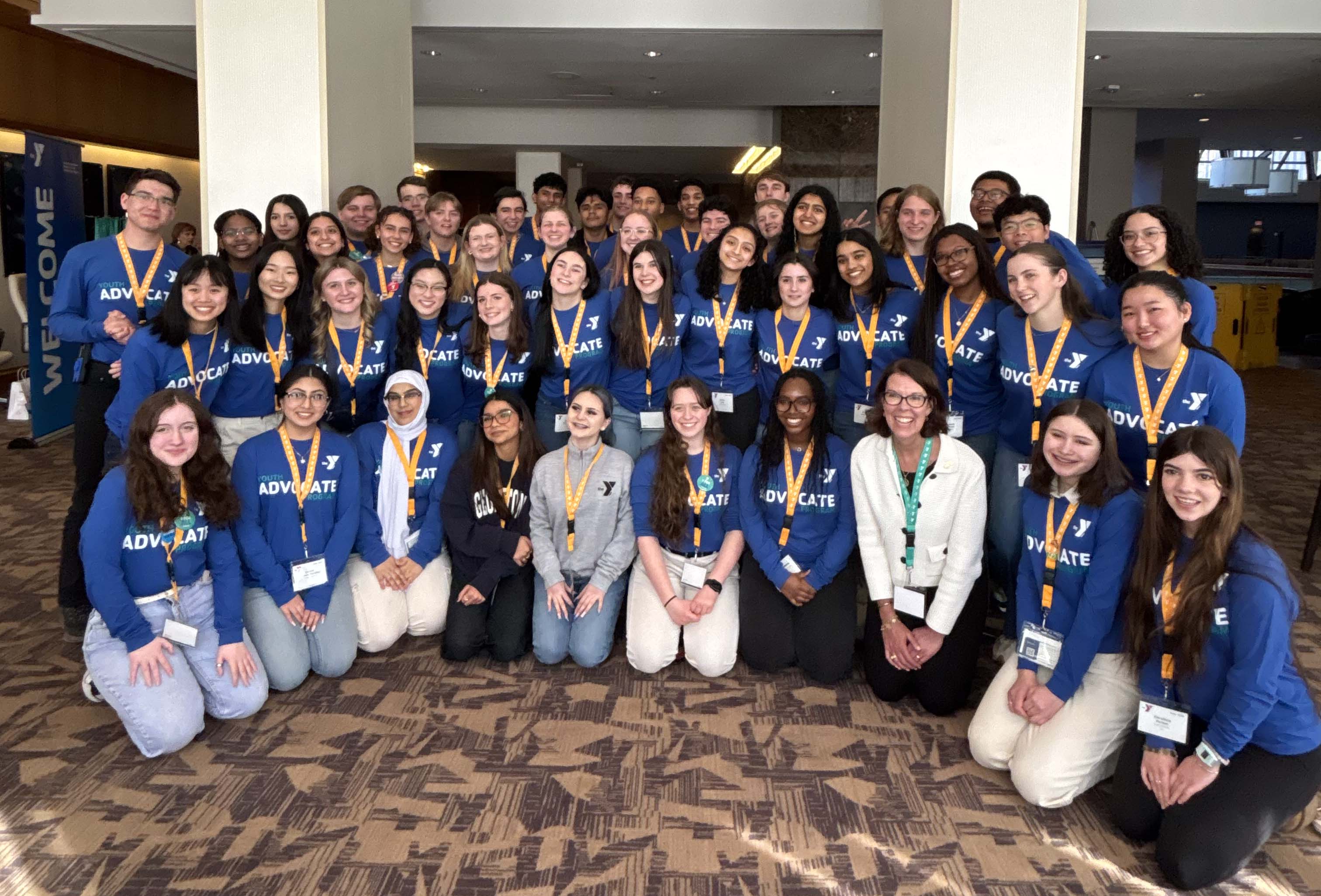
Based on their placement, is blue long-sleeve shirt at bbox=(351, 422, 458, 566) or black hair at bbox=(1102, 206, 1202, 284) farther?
blue long-sleeve shirt at bbox=(351, 422, 458, 566)

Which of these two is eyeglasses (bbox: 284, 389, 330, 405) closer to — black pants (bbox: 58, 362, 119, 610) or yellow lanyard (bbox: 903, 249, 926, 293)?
black pants (bbox: 58, 362, 119, 610)

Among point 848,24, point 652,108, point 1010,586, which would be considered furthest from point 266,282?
point 652,108

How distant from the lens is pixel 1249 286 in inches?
Answer: 540

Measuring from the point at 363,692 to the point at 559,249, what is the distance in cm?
228

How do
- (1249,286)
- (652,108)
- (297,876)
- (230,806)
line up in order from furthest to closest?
1. (1249,286)
2. (652,108)
3. (230,806)
4. (297,876)

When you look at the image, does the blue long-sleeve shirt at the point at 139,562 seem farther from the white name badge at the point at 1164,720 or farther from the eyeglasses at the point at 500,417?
the white name badge at the point at 1164,720

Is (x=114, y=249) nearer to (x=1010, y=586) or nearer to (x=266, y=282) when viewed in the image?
(x=266, y=282)

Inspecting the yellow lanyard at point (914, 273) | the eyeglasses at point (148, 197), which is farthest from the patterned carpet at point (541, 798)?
the eyeglasses at point (148, 197)

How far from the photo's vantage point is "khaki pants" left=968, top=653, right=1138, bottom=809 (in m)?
2.84

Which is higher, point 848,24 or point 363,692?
point 848,24

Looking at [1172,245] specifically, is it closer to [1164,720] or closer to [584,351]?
[1164,720]

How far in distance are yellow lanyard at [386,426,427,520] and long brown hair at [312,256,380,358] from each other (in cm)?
46

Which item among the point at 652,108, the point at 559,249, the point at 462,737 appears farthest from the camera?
the point at 652,108

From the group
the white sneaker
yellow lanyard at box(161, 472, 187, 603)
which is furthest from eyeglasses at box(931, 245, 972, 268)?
the white sneaker
